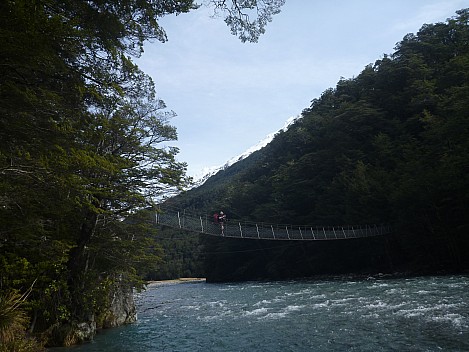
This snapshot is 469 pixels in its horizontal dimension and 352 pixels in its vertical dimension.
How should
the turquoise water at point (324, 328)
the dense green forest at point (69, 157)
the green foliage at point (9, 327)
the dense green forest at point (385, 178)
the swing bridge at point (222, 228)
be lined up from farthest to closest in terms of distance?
the dense green forest at point (385, 178) → the swing bridge at point (222, 228) → the turquoise water at point (324, 328) → the green foliage at point (9, 327) → the dense green forest at point (69, 157)

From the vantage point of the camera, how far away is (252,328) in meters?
5.58

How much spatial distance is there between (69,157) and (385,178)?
16487mm

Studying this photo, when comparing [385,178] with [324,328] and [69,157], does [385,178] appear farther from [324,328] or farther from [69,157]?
[69,157]

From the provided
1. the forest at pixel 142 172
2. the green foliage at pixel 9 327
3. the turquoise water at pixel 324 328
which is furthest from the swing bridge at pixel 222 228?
the green foliage at pixel 9 327

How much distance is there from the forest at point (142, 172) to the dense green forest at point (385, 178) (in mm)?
91

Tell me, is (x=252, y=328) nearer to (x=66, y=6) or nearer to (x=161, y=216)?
(x=161, y=216)

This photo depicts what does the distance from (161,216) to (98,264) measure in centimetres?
194

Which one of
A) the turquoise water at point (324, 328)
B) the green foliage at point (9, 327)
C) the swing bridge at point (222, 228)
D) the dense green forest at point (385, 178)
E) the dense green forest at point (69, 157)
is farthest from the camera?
the dense green forest at point (385, 178)

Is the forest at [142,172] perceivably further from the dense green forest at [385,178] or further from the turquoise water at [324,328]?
the turquoise water at [324,328]

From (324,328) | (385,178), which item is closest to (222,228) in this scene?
(324,328)

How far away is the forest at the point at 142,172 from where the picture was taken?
2.94 m

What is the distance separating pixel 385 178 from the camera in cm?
1667

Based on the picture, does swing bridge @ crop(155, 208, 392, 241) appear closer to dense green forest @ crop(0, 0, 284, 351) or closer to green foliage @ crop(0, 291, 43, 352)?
dense green forest @ crop(0, 0, 284, 351)

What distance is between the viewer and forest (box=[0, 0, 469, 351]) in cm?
294
